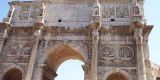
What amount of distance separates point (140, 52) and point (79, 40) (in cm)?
388

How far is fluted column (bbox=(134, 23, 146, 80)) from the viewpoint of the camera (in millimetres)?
13281

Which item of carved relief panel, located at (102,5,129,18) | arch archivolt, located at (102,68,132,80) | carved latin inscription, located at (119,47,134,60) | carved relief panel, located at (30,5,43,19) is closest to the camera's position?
arch archivolt, located at (102,68,132,80)

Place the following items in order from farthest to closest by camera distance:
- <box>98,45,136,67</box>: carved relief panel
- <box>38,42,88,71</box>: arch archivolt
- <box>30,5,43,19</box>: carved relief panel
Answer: <box>30,5,43,19</box>: carved relief panel
<box>38,42,88,71</box>: arch archivolt
<box>98,45,136,67</box>: carved relief panel

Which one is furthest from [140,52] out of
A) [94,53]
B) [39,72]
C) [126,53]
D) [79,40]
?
[39,72]

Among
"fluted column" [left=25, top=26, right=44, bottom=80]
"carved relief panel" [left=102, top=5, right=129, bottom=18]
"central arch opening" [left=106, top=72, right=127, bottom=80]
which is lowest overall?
"central arch opening" [left=106, top=72, right=127, bottom=80]

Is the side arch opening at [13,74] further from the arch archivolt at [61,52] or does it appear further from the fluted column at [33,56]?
the arch archivolt at [61,52]

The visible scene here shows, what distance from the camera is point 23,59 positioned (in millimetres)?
15031

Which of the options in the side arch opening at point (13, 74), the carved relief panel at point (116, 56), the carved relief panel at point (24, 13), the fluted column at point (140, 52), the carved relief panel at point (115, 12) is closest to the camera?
the fluted column at point (140, 52)

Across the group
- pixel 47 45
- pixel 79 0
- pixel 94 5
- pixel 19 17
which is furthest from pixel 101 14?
pixel 19 17

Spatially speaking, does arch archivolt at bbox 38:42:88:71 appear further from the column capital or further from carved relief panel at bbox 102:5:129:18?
carved relief panel at bbox 102:5:129:18

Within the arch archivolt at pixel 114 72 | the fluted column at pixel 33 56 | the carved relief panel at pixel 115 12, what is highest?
the carved relief panel at pixel 115 12

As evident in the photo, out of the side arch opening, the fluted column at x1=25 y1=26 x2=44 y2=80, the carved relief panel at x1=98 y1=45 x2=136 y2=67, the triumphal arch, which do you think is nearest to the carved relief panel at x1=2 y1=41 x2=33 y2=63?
the triumphal arch

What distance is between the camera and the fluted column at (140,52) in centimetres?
1328

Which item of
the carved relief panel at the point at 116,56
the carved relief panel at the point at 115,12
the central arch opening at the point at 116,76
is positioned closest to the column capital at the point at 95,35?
the carved relief panel at the point at 116,56
